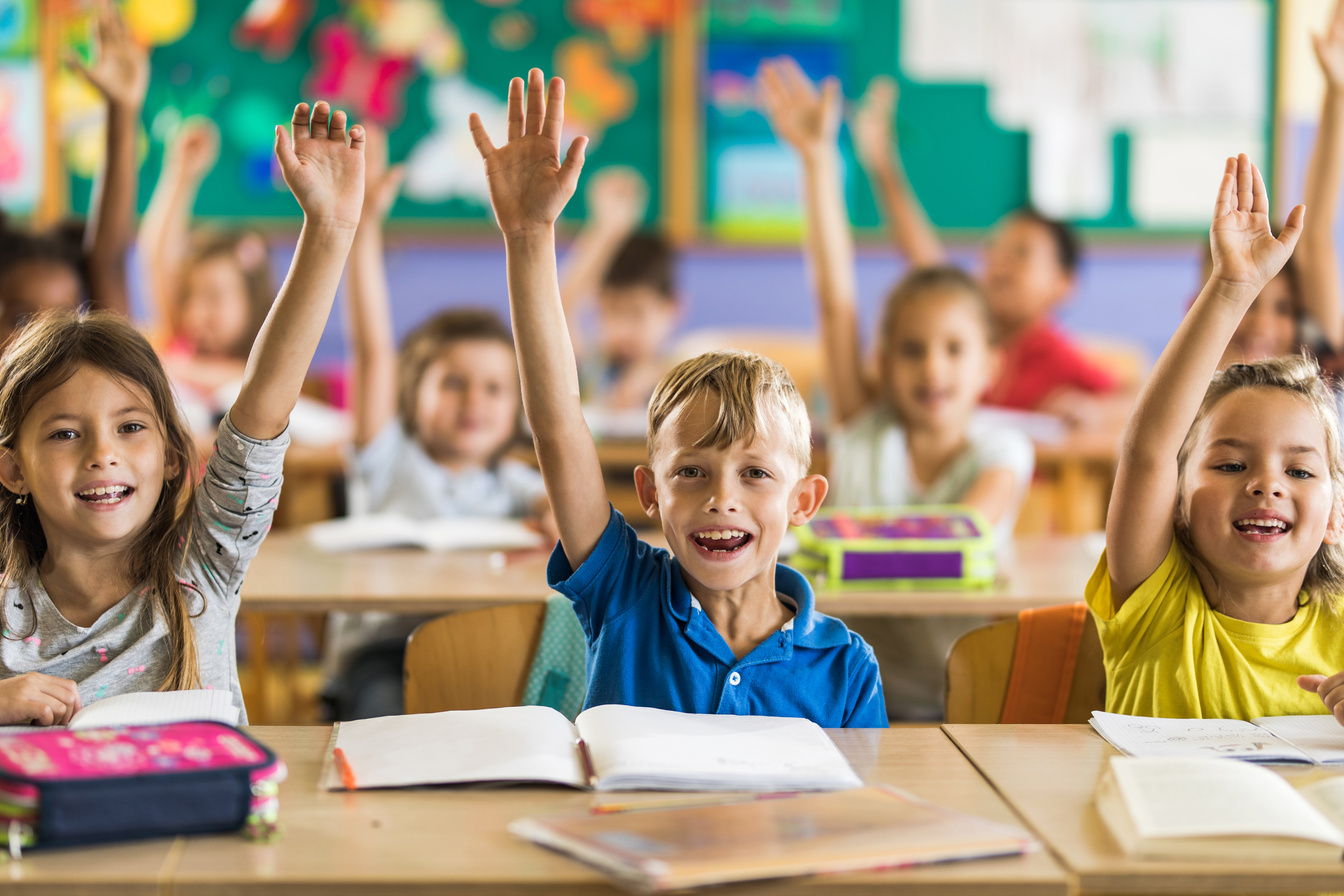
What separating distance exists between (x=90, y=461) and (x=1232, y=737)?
120 cm

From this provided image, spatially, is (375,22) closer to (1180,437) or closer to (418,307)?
(418,307)

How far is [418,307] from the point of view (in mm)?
4852

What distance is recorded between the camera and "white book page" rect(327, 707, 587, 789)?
3.43ft

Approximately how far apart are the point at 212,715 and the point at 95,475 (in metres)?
0.40

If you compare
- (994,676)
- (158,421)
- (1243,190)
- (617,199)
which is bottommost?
(994,676)

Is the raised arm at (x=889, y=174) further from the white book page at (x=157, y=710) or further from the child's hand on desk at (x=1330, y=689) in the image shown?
the white book page at (x=157, y=710)

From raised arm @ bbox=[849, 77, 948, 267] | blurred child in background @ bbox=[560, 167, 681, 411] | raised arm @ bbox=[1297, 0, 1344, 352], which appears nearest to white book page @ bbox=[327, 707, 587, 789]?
raised arm @ bbox=[1297, 0, 1344, 352]

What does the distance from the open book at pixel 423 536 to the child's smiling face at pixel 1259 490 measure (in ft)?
4.17

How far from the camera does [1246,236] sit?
1319 mm

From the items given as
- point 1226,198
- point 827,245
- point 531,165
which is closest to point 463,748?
point 531,165

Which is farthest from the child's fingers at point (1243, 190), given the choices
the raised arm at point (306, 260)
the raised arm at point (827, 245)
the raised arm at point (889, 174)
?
the raised arm at point (889, 174)

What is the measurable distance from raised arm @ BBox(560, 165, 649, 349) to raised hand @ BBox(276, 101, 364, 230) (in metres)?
3.25

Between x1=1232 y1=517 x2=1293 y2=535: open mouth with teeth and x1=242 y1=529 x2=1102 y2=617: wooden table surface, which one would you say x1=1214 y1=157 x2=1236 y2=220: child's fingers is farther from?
x1=242 y1=529 x2=1102 y2=617: wooden table surface

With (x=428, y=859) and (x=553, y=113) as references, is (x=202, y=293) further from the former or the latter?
(x=428, y=859)
